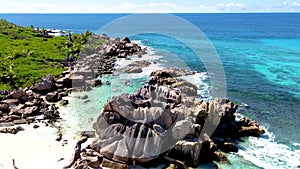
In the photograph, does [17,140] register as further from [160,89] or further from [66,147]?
[160,89]

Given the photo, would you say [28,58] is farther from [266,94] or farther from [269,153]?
[269,153]

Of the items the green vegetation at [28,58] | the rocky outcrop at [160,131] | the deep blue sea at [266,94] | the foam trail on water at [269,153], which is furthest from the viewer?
the green vegetation at [28,58]

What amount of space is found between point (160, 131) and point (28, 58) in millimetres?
52767

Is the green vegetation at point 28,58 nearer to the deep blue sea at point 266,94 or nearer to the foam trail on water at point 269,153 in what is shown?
the deep blue sea at point 266,94

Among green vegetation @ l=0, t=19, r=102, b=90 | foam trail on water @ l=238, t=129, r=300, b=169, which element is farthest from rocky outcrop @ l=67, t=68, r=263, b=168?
green vegetation @ l=0, t=19, r=102, b=90

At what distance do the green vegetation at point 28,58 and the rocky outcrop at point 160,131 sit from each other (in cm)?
2745

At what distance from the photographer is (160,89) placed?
4059cm

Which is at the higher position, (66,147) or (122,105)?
(122,105)

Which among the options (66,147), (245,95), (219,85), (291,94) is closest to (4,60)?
(66,147)

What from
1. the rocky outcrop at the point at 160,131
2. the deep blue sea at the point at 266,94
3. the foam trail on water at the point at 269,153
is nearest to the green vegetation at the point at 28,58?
the rocky outcrop at the point at 160,131

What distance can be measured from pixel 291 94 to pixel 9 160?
149 feet

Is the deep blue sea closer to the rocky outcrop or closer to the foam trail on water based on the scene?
the foam trail on water

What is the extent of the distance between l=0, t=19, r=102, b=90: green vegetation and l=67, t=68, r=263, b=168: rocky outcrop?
27.4 m

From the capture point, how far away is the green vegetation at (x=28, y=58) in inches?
2098
